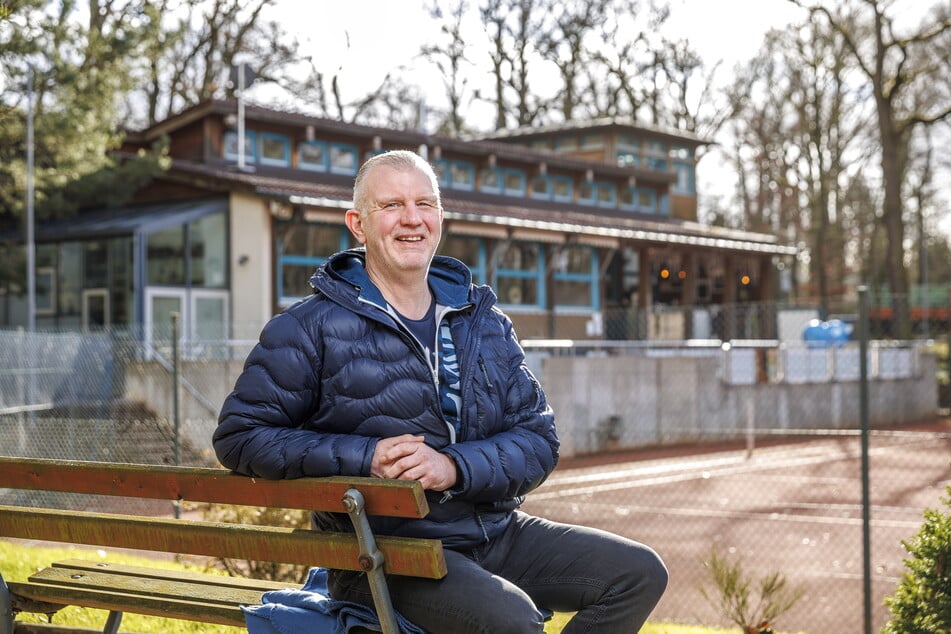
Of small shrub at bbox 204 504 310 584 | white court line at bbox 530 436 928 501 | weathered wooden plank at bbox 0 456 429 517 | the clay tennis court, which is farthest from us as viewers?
white court line at bbox 530 436 928 501

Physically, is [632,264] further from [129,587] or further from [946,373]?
[129,587]

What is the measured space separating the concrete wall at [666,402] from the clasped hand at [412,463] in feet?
54.8

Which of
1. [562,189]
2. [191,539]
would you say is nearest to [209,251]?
[562,189]

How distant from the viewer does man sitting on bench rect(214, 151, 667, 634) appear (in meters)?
3.42

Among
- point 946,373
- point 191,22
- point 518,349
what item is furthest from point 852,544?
point 191,22

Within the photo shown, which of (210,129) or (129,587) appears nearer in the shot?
(129,587)

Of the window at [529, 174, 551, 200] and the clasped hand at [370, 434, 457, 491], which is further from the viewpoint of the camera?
the window at [529, 174, 551, 200]

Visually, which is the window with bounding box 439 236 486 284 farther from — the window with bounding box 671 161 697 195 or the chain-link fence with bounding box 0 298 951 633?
the window with bounding box 671 161 697 195

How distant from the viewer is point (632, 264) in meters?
35.1

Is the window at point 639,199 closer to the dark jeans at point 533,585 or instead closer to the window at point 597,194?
the window at point 597,194

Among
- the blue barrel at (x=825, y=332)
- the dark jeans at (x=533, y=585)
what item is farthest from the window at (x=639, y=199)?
the dark jeans at (x=533, y=585)

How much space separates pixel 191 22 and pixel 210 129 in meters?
7.27

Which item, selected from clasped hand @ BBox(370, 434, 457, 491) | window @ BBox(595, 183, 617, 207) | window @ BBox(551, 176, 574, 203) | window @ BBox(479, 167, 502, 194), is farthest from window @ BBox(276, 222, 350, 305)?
clasped hand @ BBox(370, 434, 457, 491)

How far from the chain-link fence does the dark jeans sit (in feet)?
18.1
